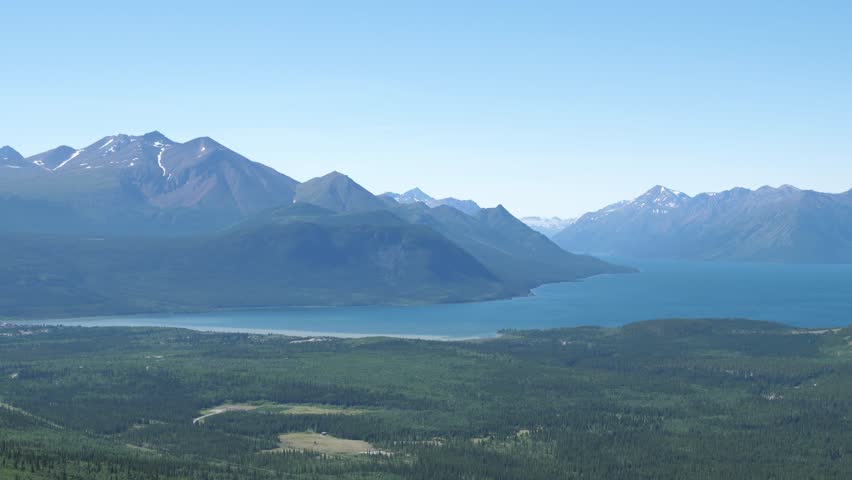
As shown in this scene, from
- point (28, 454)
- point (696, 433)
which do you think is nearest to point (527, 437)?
point (696, 433)

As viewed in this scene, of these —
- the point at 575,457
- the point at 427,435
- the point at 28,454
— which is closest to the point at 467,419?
the point at 427,435

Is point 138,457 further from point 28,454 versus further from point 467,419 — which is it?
point 467,419

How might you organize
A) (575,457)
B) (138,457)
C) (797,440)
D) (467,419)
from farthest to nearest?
1. (467,419)
2. (797,440)
3. (575,457)
4. (138,457)

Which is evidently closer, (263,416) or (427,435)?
(427,435)

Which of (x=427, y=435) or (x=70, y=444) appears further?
(x=427, y=435)

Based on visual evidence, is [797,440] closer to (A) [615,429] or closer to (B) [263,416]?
(A) [615,429]

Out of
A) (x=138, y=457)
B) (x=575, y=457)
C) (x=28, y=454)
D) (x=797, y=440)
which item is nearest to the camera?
(x=28, y=454)
